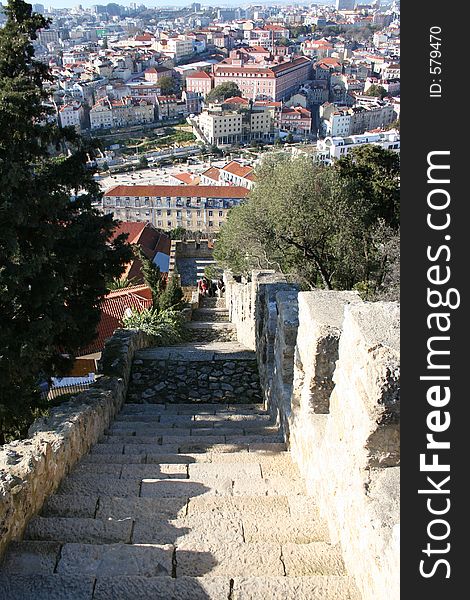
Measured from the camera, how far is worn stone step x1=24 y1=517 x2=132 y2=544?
3.58m

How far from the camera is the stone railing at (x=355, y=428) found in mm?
2816

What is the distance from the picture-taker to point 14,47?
7.57 m

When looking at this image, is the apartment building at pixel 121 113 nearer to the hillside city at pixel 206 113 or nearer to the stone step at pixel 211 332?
the hillside city at pixel 206 113

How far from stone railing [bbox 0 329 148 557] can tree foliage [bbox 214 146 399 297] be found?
761 centimetres

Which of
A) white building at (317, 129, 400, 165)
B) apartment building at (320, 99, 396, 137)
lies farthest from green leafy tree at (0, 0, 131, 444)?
apartment building at (320, 99, 396, 137)

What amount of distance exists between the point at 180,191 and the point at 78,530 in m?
48.3

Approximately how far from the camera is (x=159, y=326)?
1145 cm

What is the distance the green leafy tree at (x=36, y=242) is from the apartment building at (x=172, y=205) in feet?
134

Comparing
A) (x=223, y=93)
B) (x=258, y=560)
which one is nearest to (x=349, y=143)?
(x=223, y=93)

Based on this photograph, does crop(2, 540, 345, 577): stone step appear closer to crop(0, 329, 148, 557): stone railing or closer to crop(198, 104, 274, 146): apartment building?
crop(0, 329, 148, 557): stone railing

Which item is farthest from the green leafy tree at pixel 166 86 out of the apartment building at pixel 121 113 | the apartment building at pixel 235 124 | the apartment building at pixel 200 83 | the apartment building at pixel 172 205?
the apartment building at pixel 172 205

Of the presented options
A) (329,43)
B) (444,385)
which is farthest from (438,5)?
(329,43)

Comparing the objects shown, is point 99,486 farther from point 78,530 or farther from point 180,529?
point 180,529

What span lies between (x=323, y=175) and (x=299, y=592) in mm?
12448
